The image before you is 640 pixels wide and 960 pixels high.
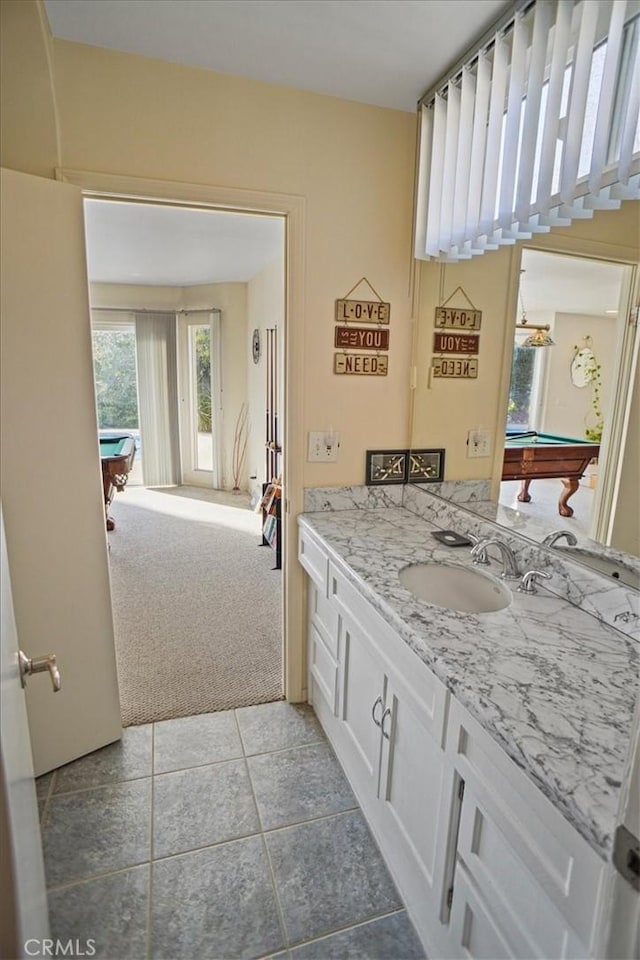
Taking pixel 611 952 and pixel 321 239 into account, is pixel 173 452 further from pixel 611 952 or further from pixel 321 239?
pixel 611 952

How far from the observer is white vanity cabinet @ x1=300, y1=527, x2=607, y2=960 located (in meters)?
0.75

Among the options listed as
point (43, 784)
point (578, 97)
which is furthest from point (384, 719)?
point (578, 97)

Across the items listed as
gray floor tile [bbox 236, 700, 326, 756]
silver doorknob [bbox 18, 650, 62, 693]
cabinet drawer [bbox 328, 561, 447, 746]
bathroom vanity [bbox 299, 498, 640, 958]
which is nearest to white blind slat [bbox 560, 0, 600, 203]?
bathroom vanity [bbox 299, 498, 640, 958]

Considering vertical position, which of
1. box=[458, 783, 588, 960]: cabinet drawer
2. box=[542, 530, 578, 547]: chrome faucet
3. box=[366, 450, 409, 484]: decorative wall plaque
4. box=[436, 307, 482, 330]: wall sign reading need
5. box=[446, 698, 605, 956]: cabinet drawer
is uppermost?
box=[436, 307, 482, 330]: wall sign reading need

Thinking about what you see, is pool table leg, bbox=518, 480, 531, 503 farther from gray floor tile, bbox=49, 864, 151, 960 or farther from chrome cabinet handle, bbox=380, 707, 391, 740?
gray floor tile, bbox=49, 864, 151, 960

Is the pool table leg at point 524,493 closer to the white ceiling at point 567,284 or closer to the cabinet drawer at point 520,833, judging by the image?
the white ceiling at point 567,284

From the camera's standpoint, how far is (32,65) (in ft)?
4.92

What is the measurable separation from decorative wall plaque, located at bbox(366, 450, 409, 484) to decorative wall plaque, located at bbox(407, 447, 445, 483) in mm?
29

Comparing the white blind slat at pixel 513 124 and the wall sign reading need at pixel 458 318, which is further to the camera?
the wall sign reading need at pixel 458 318

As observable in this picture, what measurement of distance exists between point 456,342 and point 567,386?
2.37 ft

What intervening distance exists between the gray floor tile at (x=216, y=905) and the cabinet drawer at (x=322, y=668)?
0.53 metres

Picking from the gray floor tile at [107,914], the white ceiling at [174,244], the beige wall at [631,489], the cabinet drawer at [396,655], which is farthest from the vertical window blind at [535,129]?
the gray floor tile at [107,914]

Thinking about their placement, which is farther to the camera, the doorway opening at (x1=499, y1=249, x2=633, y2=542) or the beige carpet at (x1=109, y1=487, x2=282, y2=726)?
the beige carpet at (x1=109, y1=487, x2=282, y2=726)

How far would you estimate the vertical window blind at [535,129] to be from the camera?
112 cm
